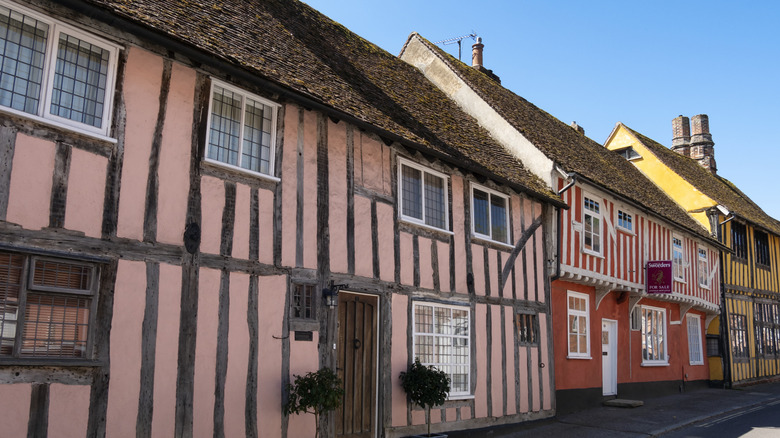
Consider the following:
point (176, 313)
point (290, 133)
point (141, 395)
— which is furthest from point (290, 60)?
point (141, 395)

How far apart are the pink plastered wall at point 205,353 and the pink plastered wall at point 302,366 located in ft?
4.04

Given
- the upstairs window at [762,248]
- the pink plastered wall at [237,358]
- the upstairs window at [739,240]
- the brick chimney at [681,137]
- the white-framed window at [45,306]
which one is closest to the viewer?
the white-framed window at [45,306]

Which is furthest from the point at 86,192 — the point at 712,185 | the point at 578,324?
the point at 712,185

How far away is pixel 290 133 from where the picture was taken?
901 cm

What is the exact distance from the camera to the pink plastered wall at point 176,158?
24.1ft

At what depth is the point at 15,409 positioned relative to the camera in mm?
5875

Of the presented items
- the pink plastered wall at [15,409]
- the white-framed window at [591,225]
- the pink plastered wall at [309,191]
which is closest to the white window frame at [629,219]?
the white-framed window at [591,225]

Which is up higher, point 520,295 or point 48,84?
point 48,84

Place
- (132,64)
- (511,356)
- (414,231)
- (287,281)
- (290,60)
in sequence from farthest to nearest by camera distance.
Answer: (511,356), (414,231), (290,60), (287,281), (132,64)

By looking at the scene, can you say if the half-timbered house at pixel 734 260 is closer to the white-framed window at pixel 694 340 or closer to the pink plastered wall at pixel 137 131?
the white-framed window at pixel 694 340

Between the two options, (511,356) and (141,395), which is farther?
(511,356)

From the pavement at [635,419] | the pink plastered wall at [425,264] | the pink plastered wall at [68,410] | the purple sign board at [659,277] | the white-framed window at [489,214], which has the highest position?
the white-framed window at [489,214]

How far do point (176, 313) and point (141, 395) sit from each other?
0.93 metres

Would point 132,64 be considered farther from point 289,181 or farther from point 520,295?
point 520,295
